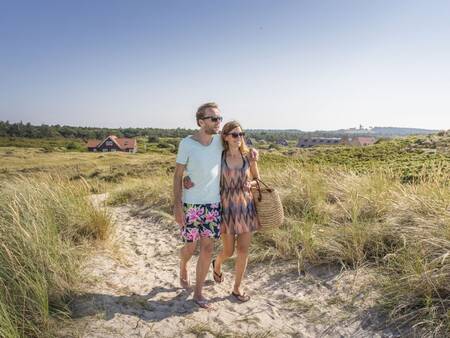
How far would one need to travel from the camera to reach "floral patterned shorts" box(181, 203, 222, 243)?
10.4 feet

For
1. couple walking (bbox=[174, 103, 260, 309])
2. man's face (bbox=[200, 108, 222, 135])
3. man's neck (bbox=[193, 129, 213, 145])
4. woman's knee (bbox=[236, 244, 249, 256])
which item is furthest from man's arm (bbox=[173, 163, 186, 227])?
woman's knee (bbox=[236, 244, 249, 256])

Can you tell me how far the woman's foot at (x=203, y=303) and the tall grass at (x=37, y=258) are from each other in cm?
118

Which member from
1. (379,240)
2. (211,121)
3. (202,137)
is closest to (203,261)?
(202,137)

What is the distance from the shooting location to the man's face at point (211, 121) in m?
3.11

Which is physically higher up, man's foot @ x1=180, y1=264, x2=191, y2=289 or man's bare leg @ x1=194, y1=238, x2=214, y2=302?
man's bare leg @ x1=194, y1=238, x2=214, y2=302

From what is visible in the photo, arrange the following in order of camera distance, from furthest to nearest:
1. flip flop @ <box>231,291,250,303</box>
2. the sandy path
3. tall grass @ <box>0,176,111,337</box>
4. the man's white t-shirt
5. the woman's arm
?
1. flip flop @ <box>231,291,250,303</box>
2. the woman's arm
3. the man's white t-shirt
4. the sandy path
5. tall grass @ <box>0,176,111,337</box>

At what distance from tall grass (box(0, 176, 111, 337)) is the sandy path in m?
0.20

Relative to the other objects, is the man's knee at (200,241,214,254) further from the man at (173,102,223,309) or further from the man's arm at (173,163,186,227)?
the man's arm at (173,163,186,227)

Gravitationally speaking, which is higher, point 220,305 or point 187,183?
point 187,183

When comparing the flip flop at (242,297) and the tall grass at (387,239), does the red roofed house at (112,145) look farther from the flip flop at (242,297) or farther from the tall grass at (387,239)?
the flip flop at (242,297)

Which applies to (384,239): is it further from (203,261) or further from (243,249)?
(203,261)

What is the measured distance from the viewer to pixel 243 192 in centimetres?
332

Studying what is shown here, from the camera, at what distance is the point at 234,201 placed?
10.7ft

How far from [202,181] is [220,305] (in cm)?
128
